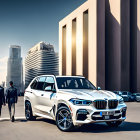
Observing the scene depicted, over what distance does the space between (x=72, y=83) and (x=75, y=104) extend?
5.69 ft

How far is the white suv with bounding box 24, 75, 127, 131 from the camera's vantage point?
25.2ft

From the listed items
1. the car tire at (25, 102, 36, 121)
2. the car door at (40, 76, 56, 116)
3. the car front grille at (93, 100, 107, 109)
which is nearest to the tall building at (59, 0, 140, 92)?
the car tire at (25, 102, 36, 121)

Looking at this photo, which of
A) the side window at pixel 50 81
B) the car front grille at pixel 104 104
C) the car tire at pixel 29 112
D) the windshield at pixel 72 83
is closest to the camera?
the car front grille at pixel 104 104

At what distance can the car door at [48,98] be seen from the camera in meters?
8.82

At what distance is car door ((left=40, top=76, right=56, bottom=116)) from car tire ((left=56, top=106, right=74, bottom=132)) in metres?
0.59

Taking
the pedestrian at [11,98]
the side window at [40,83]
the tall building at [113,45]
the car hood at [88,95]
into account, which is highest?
the tall building at [113,45]

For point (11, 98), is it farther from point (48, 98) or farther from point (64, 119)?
point (64, 119)

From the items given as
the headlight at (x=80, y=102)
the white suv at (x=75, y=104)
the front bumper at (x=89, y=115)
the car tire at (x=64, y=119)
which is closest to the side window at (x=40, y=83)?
the white suv at (x=75, y=104)

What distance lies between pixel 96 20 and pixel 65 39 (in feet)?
63.5

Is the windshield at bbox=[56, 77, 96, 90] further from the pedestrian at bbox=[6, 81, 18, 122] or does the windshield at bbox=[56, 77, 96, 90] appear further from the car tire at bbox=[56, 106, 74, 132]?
the pedestrian at bbox=[6, 81, 18, 122]

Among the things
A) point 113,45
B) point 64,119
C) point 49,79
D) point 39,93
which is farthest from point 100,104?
point 113,45

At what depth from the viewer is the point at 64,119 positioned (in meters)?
8.08

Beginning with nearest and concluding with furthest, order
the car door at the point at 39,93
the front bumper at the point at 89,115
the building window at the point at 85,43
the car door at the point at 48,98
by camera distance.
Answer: the front bumper at the point at 89,115 < the car door at the point at 48,98 < the car door at the point at 39,93 < the building window at the point at 85,43

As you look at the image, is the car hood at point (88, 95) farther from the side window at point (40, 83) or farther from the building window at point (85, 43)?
the building window at point (85, 43)
